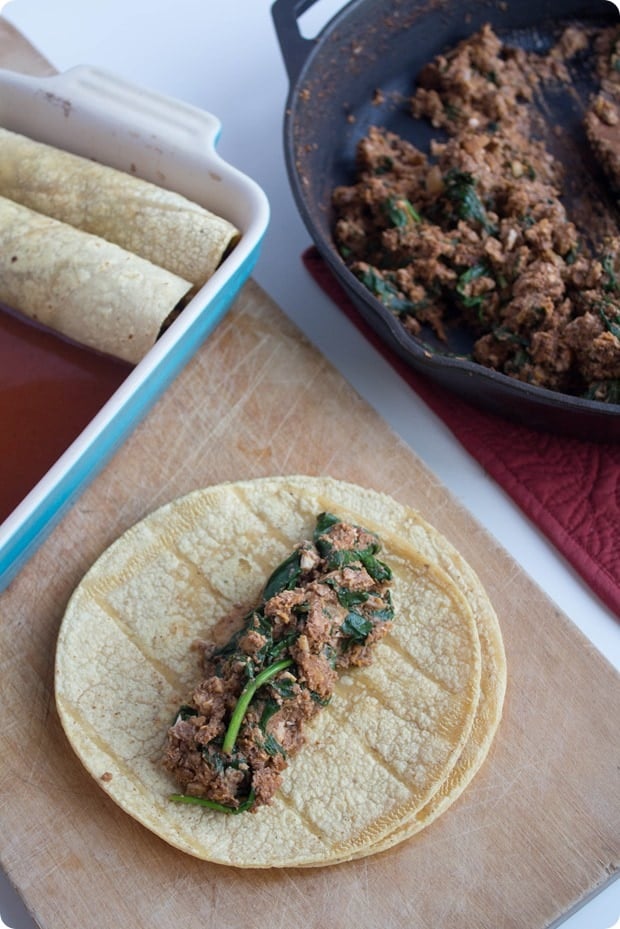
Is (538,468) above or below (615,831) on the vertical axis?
above

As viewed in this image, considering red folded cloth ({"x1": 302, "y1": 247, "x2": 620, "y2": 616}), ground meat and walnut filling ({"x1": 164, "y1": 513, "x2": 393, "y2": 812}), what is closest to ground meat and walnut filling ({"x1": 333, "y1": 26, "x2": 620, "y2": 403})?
red folded cloth ({"x1": 302, "y1": 247, "x2": 620, "y2": 616})

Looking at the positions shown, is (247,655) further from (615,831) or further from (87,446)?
(615,831)

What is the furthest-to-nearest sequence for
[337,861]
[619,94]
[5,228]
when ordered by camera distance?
1. [619,94]
2. [5,228]
3. [337,861]

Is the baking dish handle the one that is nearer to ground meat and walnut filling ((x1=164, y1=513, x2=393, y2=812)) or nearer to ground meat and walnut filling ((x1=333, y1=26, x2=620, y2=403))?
ground meat and walnut filling ((x1=333, y1=26, x2=620, y2=403))

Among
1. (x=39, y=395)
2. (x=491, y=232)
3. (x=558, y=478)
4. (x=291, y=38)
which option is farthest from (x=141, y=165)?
(x=558, y=478)

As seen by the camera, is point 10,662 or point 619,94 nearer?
point 10,662

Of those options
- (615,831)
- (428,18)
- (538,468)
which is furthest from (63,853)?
(428,18)

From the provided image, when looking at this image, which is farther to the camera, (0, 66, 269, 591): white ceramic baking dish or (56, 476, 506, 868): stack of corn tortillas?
(0, 66, 269, 591): white ceramic baking dish
